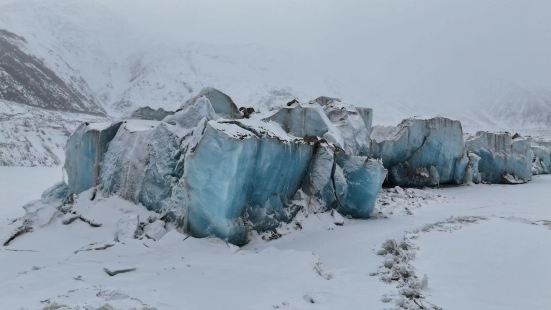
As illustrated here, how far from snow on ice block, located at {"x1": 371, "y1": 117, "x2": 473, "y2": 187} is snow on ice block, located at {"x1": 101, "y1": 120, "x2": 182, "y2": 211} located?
59.5 ft

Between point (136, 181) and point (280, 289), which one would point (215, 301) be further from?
point (136, 181)

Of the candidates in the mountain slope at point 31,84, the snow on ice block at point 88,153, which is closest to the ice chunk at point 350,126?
the snow on ice block at point 88,153

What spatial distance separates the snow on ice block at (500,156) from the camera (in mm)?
37406

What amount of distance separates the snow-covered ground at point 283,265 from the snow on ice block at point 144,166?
66 centimetres

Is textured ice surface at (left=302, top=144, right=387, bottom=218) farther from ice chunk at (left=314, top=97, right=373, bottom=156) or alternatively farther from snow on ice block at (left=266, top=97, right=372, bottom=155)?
ice chunk at (left=314, top=97, right=373, bottom=156)

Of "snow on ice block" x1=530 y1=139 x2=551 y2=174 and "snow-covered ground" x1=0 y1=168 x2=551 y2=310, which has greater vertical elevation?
"snow-covered ground" x1=0 y1=168 x2=551 y2=310

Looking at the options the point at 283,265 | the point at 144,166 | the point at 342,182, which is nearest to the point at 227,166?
the point at 283,265

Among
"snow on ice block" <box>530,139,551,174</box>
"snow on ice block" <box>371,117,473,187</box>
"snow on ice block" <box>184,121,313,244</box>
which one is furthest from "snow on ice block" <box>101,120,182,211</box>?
"snow on ice block" <box>530,139,551,174</box>

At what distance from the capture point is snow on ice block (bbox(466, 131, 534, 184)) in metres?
37.4

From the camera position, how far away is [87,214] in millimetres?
15766

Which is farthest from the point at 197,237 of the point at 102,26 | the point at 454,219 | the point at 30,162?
the point at 102,26

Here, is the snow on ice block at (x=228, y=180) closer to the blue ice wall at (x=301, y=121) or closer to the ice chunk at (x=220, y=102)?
the ice chunk at (x=220, y=102)

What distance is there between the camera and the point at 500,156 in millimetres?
37750

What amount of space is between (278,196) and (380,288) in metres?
6.53
